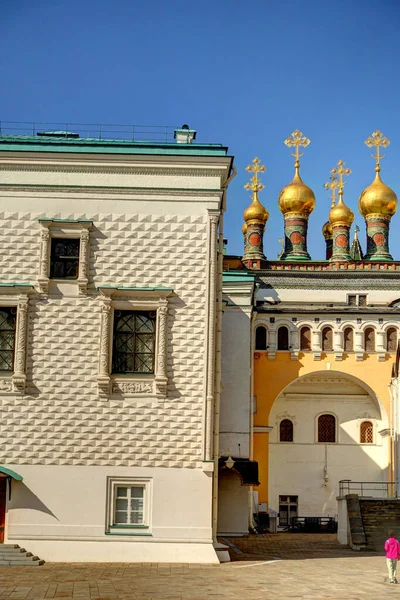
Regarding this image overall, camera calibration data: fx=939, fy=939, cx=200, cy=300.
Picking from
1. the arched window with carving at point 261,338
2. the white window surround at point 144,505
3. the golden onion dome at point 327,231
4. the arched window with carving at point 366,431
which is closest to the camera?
the white window surround at point 144,505

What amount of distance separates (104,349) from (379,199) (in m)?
27.1

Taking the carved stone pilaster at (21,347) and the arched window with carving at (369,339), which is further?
the arched window with carving at (369,339)

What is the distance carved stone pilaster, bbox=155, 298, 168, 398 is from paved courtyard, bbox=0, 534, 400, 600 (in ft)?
10.4

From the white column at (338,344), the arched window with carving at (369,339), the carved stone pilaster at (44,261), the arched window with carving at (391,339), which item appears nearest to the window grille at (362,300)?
the arched window with carving at (369,339)

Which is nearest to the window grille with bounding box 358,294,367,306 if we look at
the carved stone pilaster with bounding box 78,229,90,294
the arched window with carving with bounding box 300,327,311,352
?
the arched window with carving with bounding box 300,327,311,352

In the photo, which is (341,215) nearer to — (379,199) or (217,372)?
(379,199)

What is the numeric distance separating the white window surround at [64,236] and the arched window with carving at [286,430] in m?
20.1

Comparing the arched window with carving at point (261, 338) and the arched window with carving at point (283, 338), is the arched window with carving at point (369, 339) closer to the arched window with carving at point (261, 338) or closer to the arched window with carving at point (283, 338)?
the arched window with carving at point (283, 338)

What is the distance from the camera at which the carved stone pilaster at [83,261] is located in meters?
17.6

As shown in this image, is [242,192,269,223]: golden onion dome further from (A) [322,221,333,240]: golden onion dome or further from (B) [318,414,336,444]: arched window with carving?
(B) [318,414,336,444]: arched window with carving

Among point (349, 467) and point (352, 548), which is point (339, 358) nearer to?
point (349, 467)

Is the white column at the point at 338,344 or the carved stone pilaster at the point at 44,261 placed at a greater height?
the white column at the point at 338,344

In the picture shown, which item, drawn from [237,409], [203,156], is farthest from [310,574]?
[237,409]

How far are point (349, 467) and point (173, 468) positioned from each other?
777 inches
